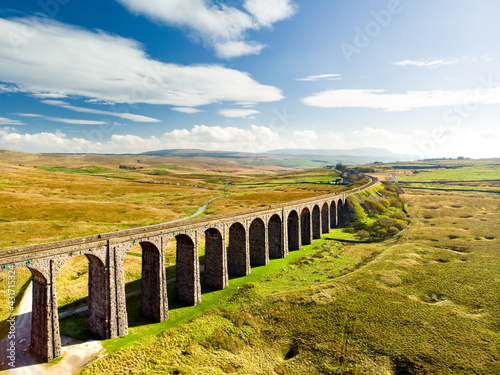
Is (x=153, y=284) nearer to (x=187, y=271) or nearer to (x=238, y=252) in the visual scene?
(x=187, y=271)

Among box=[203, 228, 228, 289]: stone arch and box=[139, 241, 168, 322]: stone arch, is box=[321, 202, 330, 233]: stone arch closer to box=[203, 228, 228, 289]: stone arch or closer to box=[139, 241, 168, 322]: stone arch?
box=[203, 228, 228, 289]: stone arch

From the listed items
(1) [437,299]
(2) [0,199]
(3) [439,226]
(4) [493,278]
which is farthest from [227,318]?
(2) [0,199]

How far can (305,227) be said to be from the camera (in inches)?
2884

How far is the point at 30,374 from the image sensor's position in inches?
1051

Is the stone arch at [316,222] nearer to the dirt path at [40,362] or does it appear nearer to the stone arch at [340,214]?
the stone arch at [340,214]

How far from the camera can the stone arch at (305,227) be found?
7245 cm

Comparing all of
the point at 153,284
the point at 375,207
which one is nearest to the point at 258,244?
the point at 153,284

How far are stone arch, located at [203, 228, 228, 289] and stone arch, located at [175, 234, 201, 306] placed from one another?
5198mm

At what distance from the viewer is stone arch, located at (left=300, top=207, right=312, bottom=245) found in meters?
72.4

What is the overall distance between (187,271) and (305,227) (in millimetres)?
39698

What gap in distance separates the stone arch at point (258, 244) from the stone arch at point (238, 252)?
5727 mm

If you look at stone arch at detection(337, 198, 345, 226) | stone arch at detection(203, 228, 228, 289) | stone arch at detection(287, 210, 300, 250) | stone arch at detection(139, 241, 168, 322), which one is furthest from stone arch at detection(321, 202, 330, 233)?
stone arch at detection(139, 241, 168, 322)

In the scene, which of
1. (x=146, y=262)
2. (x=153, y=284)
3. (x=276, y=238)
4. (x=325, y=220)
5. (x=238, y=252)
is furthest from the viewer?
(x=325, y=220)

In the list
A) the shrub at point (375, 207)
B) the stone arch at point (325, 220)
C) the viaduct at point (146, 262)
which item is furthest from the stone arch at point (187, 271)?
the shrub at point (375, 207)
